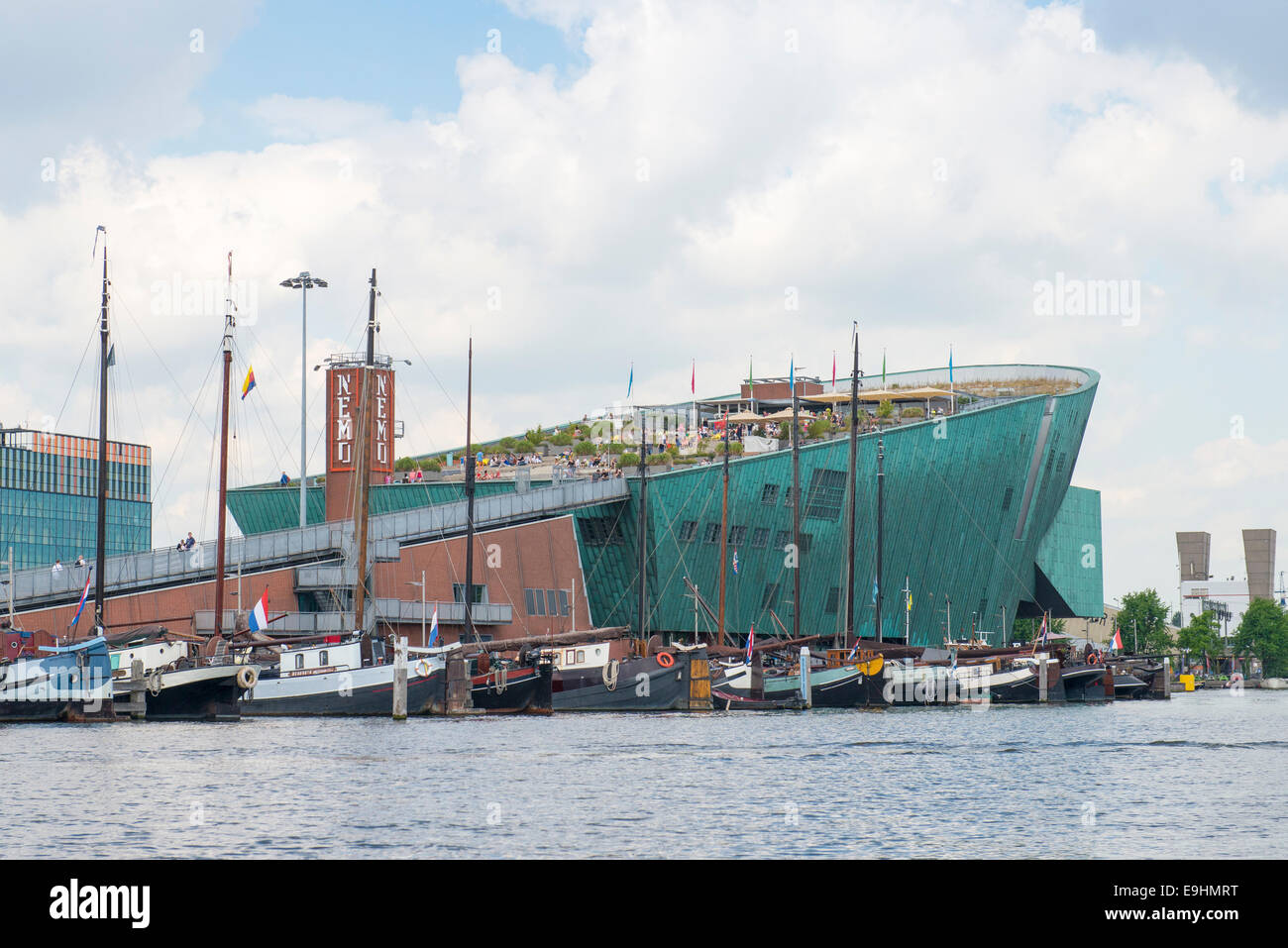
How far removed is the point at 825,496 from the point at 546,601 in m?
21.0

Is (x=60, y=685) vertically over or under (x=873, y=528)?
under

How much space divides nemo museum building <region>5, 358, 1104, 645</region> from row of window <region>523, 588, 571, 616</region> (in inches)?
6.5

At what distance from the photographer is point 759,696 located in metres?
71.4

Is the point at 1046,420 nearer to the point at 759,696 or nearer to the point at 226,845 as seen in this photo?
the point at 759,696

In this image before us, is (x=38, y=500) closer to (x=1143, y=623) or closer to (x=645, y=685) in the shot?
(x=1143, y=623)

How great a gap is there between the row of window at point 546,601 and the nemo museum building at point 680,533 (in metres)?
0.16

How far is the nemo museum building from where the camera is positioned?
263 ft

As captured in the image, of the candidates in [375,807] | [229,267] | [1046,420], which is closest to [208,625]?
[229,267]

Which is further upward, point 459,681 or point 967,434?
point 967,434

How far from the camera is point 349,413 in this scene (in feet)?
297

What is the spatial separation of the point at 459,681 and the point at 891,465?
53.9m

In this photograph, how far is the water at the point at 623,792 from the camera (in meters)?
26.2

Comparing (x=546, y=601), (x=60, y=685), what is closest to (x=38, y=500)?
(x=546, y=601)

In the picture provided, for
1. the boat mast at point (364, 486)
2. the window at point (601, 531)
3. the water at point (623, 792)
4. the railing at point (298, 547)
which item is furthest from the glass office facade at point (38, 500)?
the water at point (623, 792)
